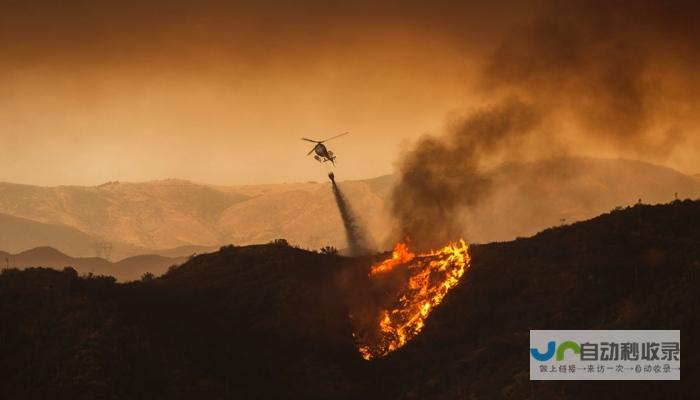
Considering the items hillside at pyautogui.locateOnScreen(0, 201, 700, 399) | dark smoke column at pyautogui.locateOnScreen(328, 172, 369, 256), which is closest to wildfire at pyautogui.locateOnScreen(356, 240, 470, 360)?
hillside at pyautogui.locateOnScreen(0, 201, 700, 399)

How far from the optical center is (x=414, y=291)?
106438mm

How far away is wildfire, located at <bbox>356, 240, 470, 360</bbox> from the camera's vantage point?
327ft

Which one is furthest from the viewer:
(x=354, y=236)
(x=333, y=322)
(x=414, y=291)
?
(x=354, y=236)

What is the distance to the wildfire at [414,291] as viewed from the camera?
327ft

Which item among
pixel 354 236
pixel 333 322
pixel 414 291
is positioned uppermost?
pixel 354 236

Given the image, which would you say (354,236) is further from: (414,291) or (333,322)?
(333,322)

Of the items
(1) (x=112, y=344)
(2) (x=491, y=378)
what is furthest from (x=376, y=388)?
(1) (x=112, y=344)

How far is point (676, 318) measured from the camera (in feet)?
264

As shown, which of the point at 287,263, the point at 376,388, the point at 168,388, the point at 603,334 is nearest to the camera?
the point at 603,334

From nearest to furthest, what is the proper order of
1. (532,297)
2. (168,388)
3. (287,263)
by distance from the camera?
(168,388) < (532,297) < (287,263)

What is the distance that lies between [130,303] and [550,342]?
43.3 m

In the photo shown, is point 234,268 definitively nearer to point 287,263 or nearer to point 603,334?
point 287,263

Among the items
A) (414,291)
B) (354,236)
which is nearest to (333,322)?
(414,291)

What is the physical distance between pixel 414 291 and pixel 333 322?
33.2ft
